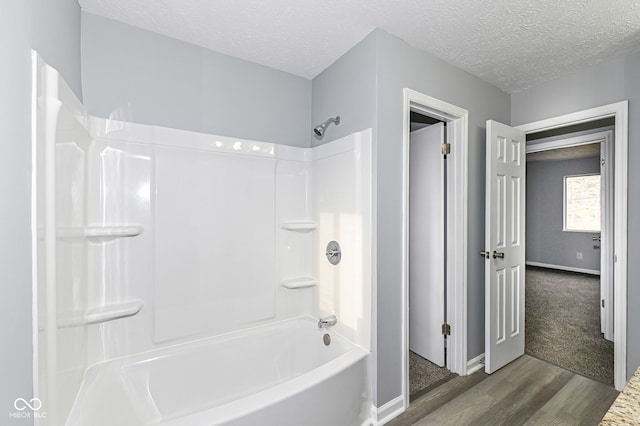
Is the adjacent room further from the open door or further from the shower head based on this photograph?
the open door

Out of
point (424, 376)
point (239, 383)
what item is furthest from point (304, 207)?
point (424, 376)

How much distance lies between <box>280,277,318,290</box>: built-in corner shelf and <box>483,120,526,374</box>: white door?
142cm

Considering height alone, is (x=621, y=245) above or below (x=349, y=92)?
below

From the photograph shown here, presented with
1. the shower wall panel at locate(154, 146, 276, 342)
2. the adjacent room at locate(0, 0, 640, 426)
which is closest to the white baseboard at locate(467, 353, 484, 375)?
the adjacent room at locate(0, 0, 640, 426)

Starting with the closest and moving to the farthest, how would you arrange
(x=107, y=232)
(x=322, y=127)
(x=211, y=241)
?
(x=107, y=232)
(x=211, y=241)
(x=322, y=127)

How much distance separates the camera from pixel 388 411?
1.85 metres

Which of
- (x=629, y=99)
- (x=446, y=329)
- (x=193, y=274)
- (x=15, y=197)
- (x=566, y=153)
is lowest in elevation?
(x=446, y=329)

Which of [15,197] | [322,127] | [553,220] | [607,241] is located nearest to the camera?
[15,197]

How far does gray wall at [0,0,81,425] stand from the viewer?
0.81 metres

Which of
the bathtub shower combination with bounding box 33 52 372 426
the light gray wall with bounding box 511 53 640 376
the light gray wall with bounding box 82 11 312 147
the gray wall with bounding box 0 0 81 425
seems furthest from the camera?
the light gray wall with bounding box 511 53 640 376

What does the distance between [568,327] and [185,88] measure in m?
4.47

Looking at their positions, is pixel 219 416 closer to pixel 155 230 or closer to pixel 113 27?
pixel 155 230

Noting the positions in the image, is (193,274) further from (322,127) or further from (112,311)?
(322,127)

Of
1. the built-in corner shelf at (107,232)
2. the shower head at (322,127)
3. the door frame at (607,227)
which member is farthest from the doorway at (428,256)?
the built-in corner shelf at (107,232)
